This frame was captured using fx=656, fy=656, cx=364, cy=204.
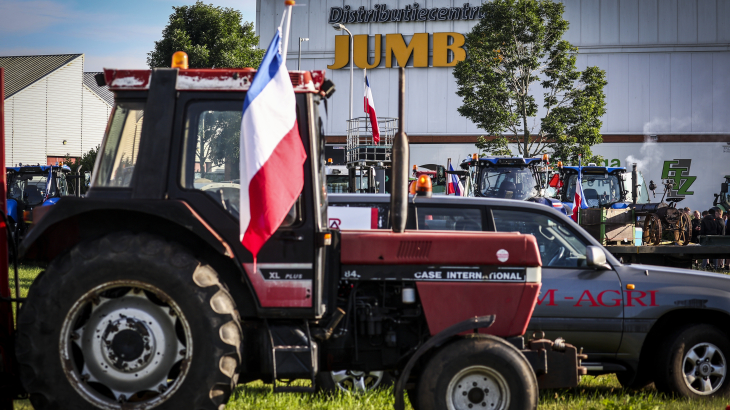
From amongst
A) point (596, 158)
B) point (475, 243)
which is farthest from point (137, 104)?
point (596, 158)

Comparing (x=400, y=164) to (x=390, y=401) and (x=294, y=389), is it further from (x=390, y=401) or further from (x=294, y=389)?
(x=390, y=401)

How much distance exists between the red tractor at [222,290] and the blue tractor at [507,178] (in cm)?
1253

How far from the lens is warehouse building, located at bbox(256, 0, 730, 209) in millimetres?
40500

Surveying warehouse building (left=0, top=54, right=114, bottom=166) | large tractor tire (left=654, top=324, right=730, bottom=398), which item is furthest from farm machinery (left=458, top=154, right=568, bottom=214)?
warehouse building (left=0, top=54, right=114, bottom=166)

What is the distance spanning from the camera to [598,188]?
19109mm

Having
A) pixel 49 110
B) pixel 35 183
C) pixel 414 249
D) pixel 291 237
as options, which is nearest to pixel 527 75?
pixel 35 183

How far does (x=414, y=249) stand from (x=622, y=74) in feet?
135

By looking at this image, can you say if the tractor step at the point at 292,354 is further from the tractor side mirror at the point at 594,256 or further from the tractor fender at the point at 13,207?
the tractor fender at the point at 13,207

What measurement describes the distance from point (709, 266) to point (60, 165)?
60.3ft

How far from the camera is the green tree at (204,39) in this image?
27.6 metres

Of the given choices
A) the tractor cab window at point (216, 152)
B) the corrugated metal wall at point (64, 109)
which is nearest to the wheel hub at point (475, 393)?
the tractor cab window at point (216, 152)

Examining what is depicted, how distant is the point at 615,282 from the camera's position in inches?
223

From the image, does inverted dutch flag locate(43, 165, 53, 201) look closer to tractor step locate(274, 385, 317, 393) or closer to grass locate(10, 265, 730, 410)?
grass locate(10, 265, 730, 410)

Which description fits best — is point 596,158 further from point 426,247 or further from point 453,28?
point 426,247
